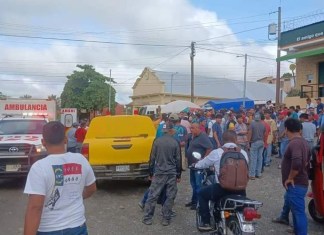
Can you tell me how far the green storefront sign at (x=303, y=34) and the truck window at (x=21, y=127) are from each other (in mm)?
17977

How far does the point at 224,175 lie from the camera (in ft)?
18.1

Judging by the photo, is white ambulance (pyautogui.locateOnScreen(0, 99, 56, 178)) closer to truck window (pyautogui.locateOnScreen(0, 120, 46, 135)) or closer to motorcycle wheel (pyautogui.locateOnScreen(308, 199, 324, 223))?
truck window (pyautogui.locateOnScreen(0, 120, 46, 135))

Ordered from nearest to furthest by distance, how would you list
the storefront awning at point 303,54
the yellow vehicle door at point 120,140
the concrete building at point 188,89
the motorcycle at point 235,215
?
1. the motorcycle at point 235,215
2. the yellow vehicle door at point 120,140
3. the storefront awning at point 303,54
4. the concrete building at point 188,89

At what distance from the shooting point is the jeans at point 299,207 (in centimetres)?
595

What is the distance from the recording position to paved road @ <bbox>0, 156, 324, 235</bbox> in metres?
7.07

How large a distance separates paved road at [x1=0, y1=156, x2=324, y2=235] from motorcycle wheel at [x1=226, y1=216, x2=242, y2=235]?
1.47 metres

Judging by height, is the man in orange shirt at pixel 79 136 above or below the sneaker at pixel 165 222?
above

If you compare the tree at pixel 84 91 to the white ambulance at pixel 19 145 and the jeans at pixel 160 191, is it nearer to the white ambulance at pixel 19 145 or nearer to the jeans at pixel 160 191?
the white ambulance at pixel 19 145

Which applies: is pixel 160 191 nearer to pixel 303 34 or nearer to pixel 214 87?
pixel 303 34

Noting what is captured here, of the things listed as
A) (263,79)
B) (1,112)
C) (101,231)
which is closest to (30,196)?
(101,231)

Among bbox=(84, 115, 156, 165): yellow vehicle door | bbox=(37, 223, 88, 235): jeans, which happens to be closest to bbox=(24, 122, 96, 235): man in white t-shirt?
bbox=(37, 223, 88, 235): jeans

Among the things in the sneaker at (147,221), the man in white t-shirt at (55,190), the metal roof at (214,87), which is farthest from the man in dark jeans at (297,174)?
the metal roof at (214,87)

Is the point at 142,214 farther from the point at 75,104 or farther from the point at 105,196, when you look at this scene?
the point at 75,104

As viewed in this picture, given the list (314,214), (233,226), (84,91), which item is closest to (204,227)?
(233,226)
